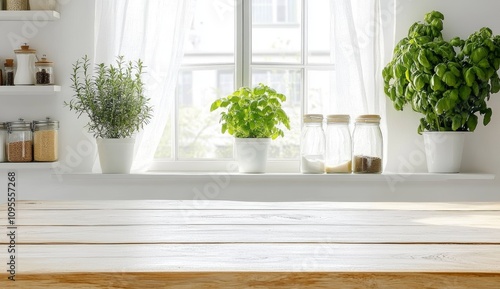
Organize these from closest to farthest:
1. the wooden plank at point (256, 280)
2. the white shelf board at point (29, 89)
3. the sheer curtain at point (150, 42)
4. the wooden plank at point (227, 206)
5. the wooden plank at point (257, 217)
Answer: the wooden plank at point (256, 280) → the wooden plank at point (257, 217) → the wooden plank at point (227, 206) → the white shelf board at point (29, 89) → the sheer curtain at point (150, 42)

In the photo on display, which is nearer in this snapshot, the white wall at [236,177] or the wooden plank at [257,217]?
the wooden plank at [257,217]

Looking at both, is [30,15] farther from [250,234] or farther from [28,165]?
[250,234]

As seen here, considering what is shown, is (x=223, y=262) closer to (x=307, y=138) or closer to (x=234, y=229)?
(x=234, y=229)

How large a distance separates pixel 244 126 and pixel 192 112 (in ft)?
1.38

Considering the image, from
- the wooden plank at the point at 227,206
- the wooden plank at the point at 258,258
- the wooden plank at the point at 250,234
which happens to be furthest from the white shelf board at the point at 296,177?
the wooden plank at the point at 258,258

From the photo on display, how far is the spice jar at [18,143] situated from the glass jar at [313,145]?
4.09 ft

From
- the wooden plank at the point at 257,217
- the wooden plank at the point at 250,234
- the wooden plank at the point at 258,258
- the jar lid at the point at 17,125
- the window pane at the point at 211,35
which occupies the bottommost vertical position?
the wooden plank at the point at 258,258

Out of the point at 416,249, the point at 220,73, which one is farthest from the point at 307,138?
the point at 416,249

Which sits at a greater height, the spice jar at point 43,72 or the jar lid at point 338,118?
the spice jar at point 43,72

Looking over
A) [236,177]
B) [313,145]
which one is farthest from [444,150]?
[236,177]

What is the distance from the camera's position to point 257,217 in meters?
1.60

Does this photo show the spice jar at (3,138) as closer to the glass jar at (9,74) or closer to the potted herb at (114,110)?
the glass jar at (9,74)

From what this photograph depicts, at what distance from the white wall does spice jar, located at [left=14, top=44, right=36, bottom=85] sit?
114 millimetres

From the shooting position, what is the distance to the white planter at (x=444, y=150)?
325cm
